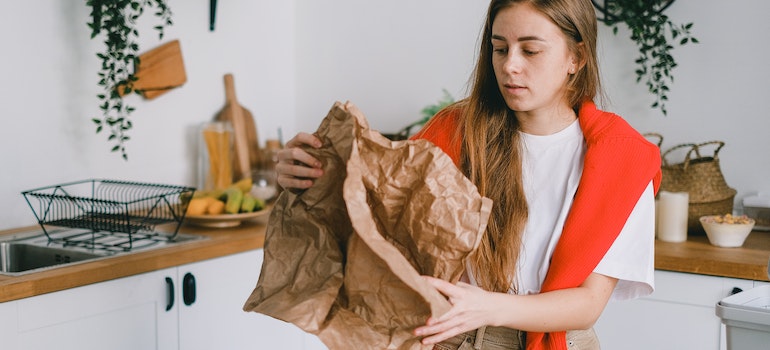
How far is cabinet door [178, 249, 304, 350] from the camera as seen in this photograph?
1923 mm

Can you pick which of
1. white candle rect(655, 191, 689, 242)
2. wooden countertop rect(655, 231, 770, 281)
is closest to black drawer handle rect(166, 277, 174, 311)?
wooden countertop rect(655, 231, 770, 281)

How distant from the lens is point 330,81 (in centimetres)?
290

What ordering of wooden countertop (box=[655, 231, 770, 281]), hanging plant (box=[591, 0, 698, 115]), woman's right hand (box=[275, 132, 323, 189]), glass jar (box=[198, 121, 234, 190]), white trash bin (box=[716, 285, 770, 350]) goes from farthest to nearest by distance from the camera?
glass jar (box=[198, 121, 234, 190]) → hanging plant (box=[591, 0, 698, 115]) → wooden countertop (box=[655, 231, 770, 281]) → woman's right hand (box=[275, 132, 323, 189]) → white trash bin (box=[716, 285, 770, 350])

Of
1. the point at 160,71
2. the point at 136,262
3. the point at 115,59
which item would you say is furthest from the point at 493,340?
the point at 160,71

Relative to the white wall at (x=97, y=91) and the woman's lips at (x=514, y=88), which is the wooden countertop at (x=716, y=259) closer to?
the woman's lips at (x=514, y=88)

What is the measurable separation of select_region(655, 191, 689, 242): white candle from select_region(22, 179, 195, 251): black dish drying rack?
128 centimetres

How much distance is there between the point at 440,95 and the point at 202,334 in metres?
1.18

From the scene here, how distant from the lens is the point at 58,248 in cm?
186

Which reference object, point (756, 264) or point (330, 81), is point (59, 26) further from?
point (756, 264)

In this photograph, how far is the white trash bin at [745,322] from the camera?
0.96m

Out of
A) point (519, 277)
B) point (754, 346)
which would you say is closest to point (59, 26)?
point (519, 277)

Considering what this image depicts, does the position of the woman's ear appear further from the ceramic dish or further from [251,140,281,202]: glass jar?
[251,140,281,202]: glass jar

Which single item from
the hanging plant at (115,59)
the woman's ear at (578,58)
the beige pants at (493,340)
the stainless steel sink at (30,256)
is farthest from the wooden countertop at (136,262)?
the woman's ear at (578,58)

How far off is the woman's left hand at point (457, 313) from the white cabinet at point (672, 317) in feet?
3.19
